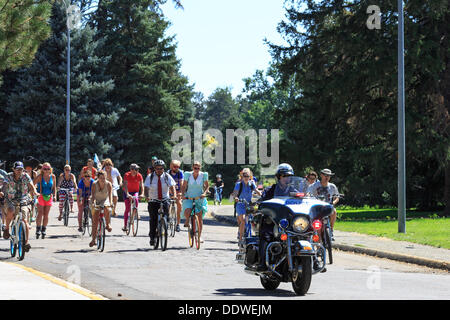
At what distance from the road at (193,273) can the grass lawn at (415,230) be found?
321 centimetres

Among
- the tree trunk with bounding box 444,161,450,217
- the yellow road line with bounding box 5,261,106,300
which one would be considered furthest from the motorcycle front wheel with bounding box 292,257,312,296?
the tree trunk with bounding box 444,161,450,217

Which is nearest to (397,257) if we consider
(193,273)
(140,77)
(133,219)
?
(193,273)

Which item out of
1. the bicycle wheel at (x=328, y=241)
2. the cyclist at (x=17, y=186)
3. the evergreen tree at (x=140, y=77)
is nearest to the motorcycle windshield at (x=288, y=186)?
the bicycle wheel at (x=328, y=241)

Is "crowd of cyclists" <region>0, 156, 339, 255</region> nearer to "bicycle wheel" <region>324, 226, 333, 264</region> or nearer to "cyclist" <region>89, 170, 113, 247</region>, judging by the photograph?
"cyclist" <region>89, 170, 113, 247</region>

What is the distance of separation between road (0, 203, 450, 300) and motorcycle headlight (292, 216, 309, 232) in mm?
875

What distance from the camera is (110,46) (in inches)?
2425

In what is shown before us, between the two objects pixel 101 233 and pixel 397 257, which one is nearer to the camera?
pixel 397 257

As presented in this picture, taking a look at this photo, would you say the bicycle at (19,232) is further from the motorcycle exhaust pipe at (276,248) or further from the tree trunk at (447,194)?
the tree trunk at (447,194)

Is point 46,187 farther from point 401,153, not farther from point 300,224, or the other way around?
point 300,224

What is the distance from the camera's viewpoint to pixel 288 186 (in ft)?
37.8

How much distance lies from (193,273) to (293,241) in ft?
10.5

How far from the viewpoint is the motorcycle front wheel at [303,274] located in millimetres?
10612

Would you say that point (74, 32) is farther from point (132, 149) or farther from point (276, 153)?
point (276, 153)

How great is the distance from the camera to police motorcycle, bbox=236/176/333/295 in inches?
420
